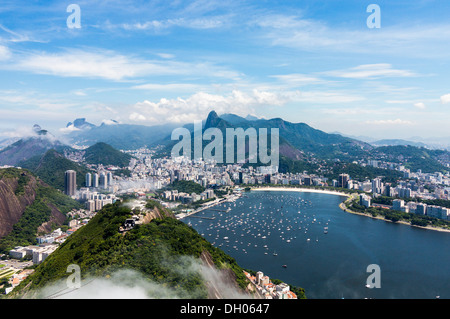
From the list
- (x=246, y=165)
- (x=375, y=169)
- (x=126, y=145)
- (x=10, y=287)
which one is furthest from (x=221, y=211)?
(x=126, y=145)

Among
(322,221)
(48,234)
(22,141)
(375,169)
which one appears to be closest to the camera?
(48,234)

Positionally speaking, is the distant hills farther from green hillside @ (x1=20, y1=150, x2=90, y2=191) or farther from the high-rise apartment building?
the high-rise apartment building

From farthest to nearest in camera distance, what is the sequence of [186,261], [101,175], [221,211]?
[101,175] < [221,211] < [186,261]

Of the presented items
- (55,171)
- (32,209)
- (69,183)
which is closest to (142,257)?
(32,209)

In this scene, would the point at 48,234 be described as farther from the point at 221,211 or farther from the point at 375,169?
the point at 375,169

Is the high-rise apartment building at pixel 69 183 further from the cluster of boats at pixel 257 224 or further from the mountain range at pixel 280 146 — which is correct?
the mountain range at pixel 280 146

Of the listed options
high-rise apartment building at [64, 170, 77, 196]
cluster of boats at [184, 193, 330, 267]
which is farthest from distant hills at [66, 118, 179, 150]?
cluster of boats at [184, 193, 330, 267]
